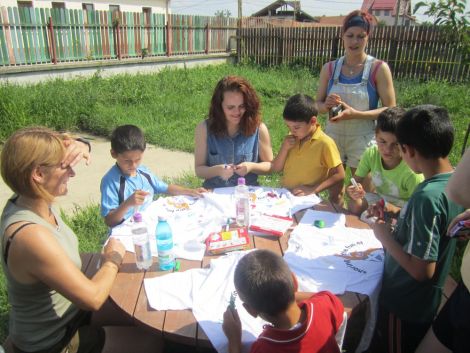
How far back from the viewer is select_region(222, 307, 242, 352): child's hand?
1420mm

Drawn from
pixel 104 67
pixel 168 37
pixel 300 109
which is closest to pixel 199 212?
pixel 300 109

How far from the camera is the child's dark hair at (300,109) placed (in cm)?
271

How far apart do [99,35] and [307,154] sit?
969cm

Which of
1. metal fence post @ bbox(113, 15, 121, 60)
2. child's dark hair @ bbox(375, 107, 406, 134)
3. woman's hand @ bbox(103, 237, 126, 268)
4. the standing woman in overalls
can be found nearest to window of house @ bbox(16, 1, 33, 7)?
metal fence post @ bbox(113, 15, 121, 60)

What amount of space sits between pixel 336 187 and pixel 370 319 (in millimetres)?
1370

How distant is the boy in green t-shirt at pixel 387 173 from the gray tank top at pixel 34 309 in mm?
1755

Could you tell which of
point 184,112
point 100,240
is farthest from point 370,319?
point 184,112

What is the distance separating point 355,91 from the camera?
→ 317cm

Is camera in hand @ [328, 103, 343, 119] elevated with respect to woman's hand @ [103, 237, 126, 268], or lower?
elevated

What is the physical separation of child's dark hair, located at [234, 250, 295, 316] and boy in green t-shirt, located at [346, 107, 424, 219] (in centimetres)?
117

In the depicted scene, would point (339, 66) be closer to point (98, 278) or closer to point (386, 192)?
point (386, 192)

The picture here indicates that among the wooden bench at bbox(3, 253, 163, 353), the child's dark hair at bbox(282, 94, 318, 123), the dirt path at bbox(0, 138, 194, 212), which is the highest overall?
the child's dark hair at bbox(282, 94, 318, 123)

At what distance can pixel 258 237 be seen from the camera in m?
2.18

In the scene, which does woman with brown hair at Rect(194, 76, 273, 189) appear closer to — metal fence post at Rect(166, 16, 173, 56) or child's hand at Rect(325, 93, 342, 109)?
child's hand at Rect(325, 93, 342, 109)
